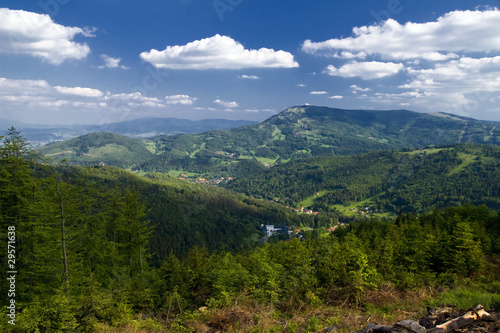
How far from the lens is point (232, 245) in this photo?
12756cm

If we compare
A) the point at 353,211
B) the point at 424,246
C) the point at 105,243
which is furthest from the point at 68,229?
the point at 353,211

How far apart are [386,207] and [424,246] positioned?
205 meters

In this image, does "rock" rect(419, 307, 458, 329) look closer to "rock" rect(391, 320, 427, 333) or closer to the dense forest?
"rock" rect(391, 320, 427, 333)

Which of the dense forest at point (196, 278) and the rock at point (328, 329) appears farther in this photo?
the dense forest at point (196, 278)

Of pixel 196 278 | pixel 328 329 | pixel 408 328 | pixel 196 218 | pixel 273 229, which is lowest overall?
pixel 273 229

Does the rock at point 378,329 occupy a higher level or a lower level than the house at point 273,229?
higher

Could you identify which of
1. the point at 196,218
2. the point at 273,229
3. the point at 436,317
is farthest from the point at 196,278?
the point at 273,229

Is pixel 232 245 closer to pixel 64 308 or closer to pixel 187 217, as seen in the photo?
pixel 187 217

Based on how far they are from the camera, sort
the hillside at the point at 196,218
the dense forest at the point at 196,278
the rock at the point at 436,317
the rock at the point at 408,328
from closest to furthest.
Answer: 1. the rock at the point at 408,328
2. the rock at the point at 436,317
3. the dense forest at the point at 196,278
4. the hillside at the point at 196,218

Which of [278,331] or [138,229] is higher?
[278,331]

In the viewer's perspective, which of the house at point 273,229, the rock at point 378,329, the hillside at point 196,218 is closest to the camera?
the rock at point 378,329

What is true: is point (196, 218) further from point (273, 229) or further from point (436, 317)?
point (436, 317)

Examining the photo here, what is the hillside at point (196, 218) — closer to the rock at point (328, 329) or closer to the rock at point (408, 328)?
the rock at point (328, 329)

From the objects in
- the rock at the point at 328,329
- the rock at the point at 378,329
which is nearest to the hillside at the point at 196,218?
the rock at the point at 328,329
